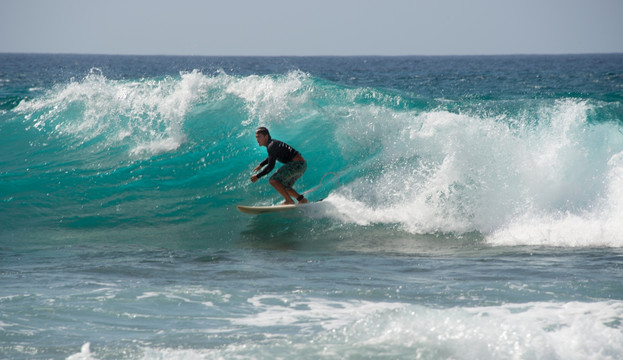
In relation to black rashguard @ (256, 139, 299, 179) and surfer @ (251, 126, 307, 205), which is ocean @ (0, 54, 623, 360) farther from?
black rashguard @ (256, 139, 299, 179)

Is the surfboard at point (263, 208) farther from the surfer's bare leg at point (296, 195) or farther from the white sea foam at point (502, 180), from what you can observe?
the white sea foam at point (502, 180)

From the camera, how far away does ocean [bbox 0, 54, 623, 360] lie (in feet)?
15.8

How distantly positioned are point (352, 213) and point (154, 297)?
4282mm

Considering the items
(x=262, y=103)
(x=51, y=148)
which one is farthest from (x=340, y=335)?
(x=51, y=148)

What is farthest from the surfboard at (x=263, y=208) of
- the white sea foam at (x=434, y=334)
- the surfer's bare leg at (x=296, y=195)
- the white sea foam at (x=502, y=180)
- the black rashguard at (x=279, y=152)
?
the white sea foam at (x=434, y=334)

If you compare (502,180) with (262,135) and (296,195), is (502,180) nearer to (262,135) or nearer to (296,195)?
(296,195)

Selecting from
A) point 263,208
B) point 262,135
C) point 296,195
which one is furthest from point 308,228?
point 262,135

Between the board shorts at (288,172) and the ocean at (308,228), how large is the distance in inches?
23.0

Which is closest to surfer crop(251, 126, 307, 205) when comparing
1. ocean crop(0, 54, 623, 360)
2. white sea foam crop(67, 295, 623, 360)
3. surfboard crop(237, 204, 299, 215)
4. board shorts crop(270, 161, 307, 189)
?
board shorts crop(270, 161, 307, 189)

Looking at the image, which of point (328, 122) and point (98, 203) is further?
point (328, 122)

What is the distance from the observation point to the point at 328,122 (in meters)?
12.4

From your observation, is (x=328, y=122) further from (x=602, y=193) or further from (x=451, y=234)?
(x=602, y=193)

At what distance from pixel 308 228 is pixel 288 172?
848 mm

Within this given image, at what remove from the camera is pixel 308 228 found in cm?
920
